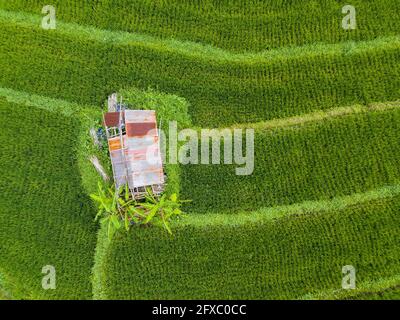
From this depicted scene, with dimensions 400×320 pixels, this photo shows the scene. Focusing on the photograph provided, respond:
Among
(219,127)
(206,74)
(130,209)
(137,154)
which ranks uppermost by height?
(206,74)

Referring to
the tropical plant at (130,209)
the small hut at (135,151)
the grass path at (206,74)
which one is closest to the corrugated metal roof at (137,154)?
the small hut at (135,151)

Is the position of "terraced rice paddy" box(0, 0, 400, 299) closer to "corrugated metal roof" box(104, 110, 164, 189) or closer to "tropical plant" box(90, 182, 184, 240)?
"tropical plant" box(90, 182, 184, 240)

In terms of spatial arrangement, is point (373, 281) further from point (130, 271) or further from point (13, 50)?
point (13, 50)

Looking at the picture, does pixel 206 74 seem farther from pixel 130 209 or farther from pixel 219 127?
pixel 130 209

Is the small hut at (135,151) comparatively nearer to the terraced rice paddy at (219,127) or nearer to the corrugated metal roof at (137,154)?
the corrugated metal roof at (137,154)

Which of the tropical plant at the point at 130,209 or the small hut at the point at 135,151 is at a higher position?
the small hut at the point at 135,151

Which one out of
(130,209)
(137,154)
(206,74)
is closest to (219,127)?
(206,74)

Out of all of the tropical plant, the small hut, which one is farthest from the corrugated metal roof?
the tropical plant

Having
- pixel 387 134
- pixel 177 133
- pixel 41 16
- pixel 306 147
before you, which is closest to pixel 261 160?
pixel 306 147
